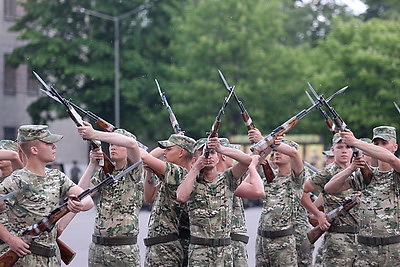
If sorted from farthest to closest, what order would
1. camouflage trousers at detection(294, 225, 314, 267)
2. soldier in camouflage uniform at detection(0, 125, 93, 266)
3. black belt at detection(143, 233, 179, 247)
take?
camouflage trousers at detection(294, 225, 314, 267) < black belt at detection(143, 233, 179, 247) < soldier in camouflage uniform at detection(0, 125, 93, 266)

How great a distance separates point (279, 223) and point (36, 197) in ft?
12.0

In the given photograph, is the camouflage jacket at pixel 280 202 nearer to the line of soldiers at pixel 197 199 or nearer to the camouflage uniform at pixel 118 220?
the line of soldiers at pixel 197 199

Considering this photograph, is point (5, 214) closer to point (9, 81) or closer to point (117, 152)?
point (117, 152)

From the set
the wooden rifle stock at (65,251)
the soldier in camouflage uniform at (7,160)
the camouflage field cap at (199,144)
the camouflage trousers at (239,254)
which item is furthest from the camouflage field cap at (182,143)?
the wooden rifle stock at (65,251)

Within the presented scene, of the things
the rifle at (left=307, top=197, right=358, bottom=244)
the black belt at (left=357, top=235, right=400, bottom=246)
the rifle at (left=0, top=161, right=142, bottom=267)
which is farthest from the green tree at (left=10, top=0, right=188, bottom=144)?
the rifle at (left=0, top=161, right=142, bottom=267)

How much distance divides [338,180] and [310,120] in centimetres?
3776

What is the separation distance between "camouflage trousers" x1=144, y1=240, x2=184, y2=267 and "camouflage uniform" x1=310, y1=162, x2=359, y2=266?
2.20 metres

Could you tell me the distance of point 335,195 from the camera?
11992 millimetres

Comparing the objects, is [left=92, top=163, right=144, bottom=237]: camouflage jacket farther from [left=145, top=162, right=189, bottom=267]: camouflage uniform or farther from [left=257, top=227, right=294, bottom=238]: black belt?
[left=257, top=227, right=294, bottom=238]: black belt

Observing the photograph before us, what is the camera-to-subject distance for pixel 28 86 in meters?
47.0

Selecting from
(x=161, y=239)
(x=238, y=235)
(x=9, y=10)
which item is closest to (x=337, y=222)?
(x=238, y=235)

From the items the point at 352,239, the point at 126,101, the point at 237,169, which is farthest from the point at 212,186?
the point at 126,101

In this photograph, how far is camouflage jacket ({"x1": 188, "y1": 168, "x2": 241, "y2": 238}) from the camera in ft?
31.9

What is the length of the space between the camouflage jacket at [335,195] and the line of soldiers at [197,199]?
1 centimetres
